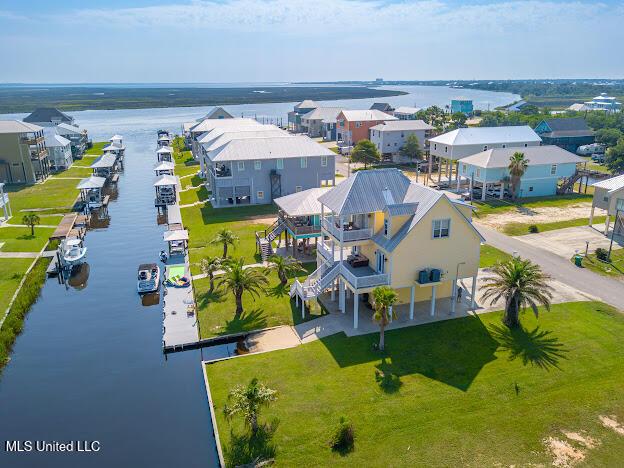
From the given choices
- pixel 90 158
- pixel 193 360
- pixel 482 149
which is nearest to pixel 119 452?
pixel 193 360

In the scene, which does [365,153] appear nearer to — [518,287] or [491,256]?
[491,256]

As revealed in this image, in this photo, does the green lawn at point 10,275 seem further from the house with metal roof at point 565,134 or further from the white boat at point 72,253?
the house with metal roof at point 565,134

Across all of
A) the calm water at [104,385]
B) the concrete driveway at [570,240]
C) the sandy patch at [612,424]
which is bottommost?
the calm water at [104,385]

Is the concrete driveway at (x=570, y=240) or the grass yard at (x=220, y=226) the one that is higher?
the concrete driveway at (x=570, y=240)

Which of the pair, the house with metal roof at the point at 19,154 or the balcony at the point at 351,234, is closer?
the balcony at the point at 351,234

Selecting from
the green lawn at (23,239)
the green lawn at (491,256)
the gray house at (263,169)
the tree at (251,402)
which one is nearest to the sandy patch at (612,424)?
the tree at (251,402)

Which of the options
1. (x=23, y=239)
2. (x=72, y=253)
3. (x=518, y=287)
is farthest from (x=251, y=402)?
(x=23, y=239)

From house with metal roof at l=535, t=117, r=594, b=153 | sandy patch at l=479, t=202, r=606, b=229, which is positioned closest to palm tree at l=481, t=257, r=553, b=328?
sandy patch at l=479, t=202, r=606, b=229
